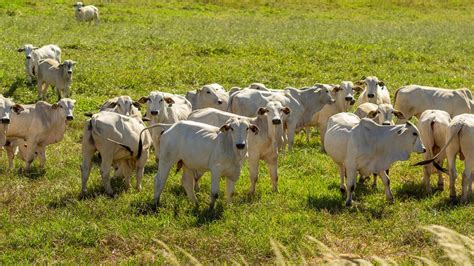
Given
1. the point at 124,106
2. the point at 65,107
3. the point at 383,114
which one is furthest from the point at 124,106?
the point at 383,114

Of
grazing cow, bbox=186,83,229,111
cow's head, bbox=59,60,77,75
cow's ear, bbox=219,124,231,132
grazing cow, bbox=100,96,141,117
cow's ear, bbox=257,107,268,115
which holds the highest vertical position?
cow's ear, bbox=219,124,231,132

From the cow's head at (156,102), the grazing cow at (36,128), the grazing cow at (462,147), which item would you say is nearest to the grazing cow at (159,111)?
the cow's head at (156,102)

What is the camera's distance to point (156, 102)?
13.5 meters

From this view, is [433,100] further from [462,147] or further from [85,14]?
[85,14]

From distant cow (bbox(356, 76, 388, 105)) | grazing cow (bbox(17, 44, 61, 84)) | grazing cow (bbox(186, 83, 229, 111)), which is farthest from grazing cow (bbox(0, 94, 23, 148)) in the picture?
grazing cow (bbox(17, 44, 61, 84))

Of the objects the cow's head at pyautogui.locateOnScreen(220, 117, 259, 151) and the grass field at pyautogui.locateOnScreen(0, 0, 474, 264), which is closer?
the grass field at pyautogui.locateOnScreen(0, 0, 474, 264)

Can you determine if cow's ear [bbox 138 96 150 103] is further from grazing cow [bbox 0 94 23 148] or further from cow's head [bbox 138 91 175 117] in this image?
grazing cow [bbox 0 94 23 148]

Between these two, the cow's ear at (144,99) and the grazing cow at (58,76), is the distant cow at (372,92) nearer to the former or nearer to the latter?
the cow's ear at (144,99)

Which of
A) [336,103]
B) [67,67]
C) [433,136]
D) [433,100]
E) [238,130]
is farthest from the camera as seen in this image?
[67,67]

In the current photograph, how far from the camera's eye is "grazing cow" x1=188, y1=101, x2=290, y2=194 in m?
11.8

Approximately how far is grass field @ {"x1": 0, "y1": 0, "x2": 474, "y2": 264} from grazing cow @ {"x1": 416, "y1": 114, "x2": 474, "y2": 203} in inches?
17.5

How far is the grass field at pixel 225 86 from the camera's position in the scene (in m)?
9.20

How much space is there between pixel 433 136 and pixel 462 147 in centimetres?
105

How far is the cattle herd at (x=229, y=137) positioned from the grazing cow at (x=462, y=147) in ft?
0.05
